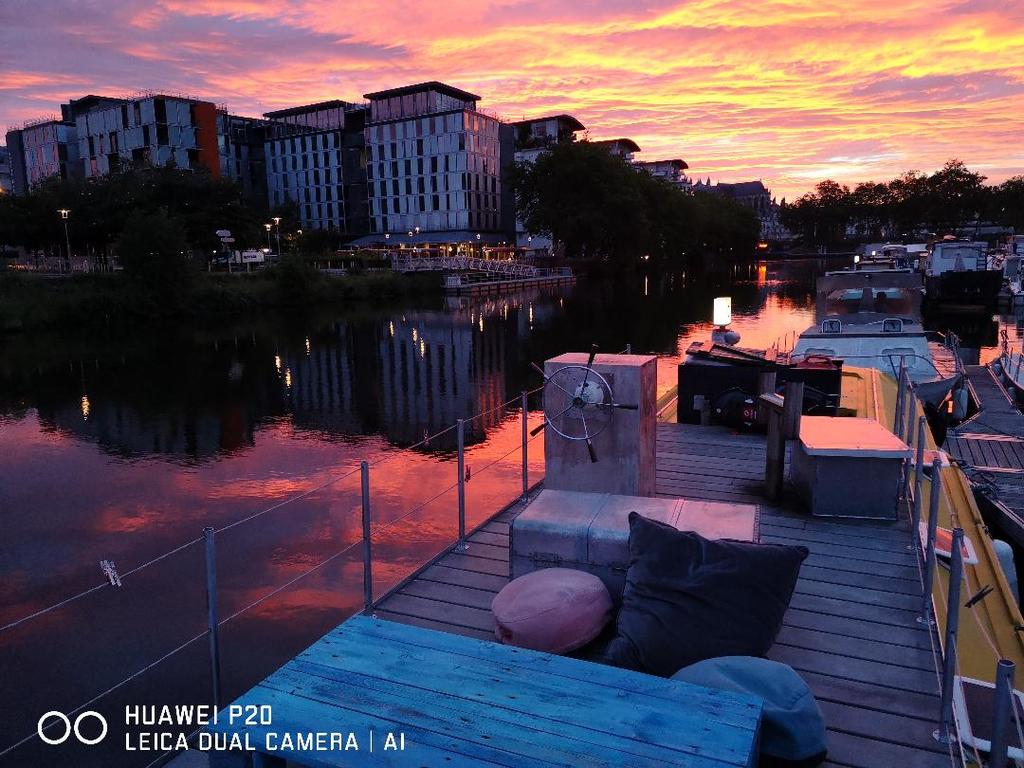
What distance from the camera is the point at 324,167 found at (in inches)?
Result: 3858

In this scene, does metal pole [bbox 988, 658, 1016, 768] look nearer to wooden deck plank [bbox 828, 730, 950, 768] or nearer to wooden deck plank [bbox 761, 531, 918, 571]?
wooden deck plank [bbox 828, 730, 950, 768]

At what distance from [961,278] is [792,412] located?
47550 mm

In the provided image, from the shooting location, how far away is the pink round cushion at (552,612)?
455 cm

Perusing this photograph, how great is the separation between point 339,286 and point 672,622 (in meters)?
60.3

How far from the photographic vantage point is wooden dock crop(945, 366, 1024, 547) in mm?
9984

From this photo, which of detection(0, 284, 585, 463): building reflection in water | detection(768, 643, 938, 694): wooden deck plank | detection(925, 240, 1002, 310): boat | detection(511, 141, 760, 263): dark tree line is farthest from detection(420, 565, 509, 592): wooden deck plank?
detection(511, 141, 760, 263): dark tree line

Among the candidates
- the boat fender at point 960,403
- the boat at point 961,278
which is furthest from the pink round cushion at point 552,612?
the boat at point 961,278

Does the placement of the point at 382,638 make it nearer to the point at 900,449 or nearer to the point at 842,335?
the point at 900,449

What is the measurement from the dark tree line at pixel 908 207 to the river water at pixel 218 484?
94.1m

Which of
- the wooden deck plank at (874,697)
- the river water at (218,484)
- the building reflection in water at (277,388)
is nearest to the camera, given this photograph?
the wooden deck plank at (874,697)

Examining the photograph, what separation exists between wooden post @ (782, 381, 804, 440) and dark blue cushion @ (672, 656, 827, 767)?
4.06 metres

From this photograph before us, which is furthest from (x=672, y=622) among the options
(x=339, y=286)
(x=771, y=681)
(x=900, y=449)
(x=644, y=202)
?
(x=644, y=202)

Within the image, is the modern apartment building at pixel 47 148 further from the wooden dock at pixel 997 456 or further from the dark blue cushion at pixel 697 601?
the dark blue cushion at pixel 697 601

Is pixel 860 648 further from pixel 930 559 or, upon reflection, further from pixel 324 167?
pixel 324 167
